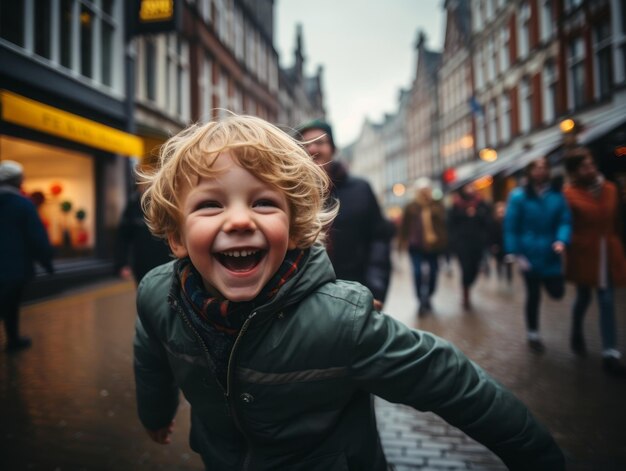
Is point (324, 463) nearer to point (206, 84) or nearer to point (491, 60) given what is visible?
point (206, 84)

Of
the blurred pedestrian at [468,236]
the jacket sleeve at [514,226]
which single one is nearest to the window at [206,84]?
the blurred pedestrian at [468,236]

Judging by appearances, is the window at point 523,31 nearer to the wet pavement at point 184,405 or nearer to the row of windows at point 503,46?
the row of windows at point 503,46

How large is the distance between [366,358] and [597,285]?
3.43 meters

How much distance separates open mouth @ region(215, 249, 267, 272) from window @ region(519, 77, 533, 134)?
21.4 metres

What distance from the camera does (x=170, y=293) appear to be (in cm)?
128

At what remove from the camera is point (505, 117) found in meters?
22.0

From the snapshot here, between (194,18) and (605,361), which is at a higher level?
(194,18)

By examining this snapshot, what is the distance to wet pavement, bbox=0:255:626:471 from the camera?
2381 millimetres

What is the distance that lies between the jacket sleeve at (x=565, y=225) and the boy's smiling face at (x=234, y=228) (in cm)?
357

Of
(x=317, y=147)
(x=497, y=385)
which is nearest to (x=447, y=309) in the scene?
(x=317, y=147)

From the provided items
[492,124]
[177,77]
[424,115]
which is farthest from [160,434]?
[424,115]

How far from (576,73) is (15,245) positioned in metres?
17.8

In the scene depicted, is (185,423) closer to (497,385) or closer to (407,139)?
(497,385)

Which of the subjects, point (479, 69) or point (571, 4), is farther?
point (479, 69)
